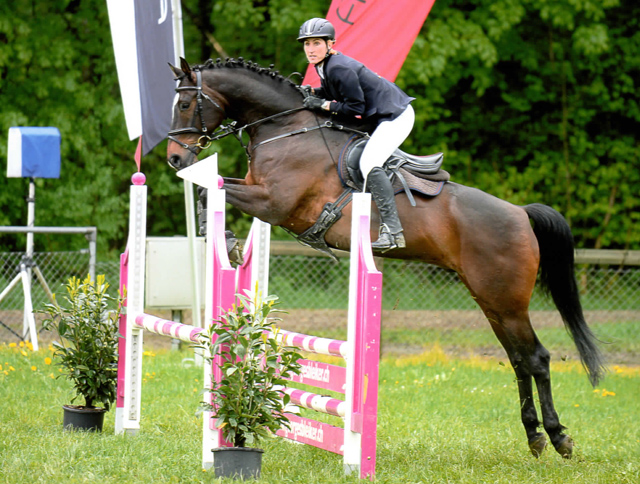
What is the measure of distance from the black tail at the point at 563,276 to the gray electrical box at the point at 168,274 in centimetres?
398

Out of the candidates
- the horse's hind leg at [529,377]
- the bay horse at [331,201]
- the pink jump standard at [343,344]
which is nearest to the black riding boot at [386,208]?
the bay horse at [331,201]

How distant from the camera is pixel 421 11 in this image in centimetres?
664

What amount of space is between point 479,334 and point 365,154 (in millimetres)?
5485

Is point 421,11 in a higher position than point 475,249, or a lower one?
higher

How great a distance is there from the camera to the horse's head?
4.60m

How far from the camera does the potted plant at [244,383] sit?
3.53m

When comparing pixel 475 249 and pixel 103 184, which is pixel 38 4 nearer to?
pixel 103 184

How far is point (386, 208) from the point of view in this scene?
4.46 metres

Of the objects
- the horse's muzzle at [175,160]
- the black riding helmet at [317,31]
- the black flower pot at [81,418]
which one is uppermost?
the black riding helmet at [317,31]

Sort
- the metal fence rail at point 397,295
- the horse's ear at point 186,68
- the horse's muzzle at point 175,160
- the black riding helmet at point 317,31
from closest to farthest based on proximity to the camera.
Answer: the black riding helmet at point 317,31, the horse's muzzle at point 175,160, the horse's ear at point 186,68, the metal fence rail at point 397,295

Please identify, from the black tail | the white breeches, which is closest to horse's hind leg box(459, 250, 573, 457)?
the black tail

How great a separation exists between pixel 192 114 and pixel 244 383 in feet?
5.95

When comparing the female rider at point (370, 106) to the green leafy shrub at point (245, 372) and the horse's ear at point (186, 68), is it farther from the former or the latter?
the green leafy shrub at point (245, 372)

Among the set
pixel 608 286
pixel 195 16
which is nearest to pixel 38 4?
pixel 195 16
